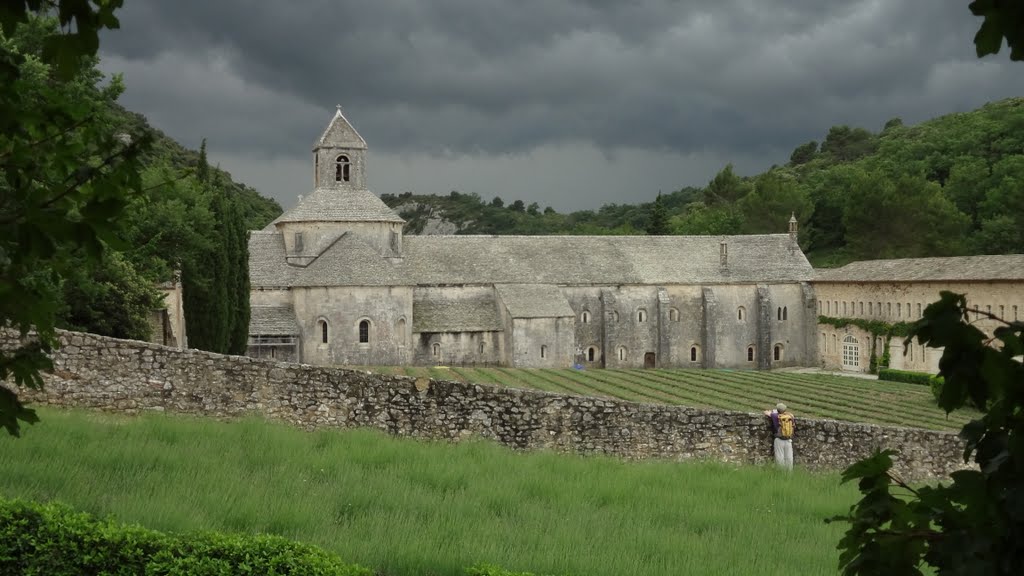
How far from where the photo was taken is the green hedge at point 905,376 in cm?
4741

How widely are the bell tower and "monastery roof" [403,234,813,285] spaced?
16.9 ft

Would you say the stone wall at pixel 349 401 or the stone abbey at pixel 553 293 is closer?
the stone wall at pixel 349 401

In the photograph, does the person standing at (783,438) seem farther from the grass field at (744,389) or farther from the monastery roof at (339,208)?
the monastery roof at (339,208)

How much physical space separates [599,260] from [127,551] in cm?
5108

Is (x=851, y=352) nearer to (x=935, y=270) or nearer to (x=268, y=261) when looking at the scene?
(x=935, y=270)

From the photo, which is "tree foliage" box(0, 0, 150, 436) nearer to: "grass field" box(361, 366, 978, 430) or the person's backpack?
the person's backpack

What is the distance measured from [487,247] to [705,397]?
21033 millimetres

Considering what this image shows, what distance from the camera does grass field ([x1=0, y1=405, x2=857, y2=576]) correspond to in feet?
29.2

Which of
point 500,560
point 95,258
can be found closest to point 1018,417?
point 95,258

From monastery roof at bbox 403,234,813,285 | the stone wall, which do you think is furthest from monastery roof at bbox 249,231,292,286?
the stone wall

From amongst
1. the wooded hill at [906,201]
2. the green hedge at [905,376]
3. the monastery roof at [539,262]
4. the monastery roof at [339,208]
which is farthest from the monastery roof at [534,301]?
the wooded hill at [906,201]

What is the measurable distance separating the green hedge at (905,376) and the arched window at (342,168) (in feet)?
105

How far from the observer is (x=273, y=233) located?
51.9m

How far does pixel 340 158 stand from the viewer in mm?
53219
